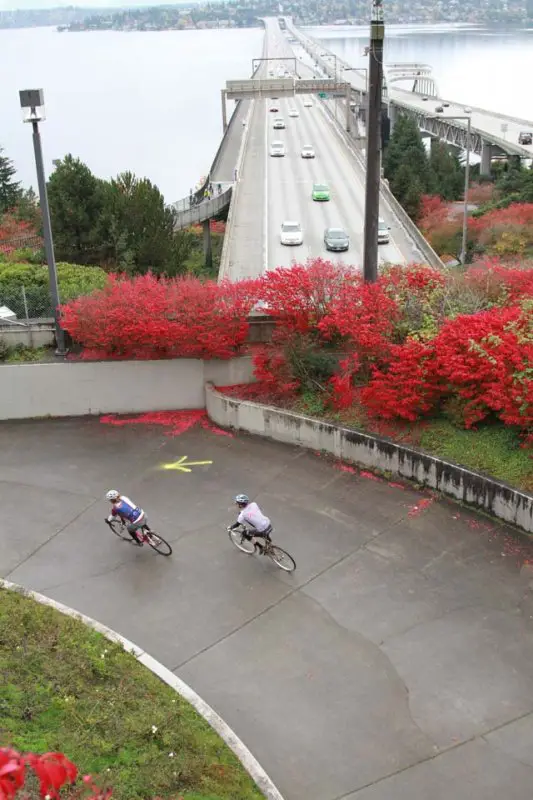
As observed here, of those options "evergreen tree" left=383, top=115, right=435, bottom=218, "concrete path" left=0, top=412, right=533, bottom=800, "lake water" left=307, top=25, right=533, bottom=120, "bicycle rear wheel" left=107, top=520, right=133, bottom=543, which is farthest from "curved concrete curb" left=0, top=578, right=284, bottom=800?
"lake water" left=307, top=25, right=533, bottom=120

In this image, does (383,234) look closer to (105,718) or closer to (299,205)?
(299,205)

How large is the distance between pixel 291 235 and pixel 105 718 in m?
28.9

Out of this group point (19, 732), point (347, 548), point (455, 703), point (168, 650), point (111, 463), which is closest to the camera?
point (19, 732)

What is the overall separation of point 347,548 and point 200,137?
96.9 metres

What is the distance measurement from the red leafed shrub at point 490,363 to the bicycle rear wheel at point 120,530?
733 centimetres

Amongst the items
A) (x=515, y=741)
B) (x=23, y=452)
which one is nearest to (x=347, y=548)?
(x=515, y=741)

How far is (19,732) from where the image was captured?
9.27 meters

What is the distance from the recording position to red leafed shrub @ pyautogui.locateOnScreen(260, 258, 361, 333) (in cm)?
1934

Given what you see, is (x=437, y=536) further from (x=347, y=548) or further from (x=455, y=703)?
(x=455, y=703)

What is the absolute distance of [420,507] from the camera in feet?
50.9

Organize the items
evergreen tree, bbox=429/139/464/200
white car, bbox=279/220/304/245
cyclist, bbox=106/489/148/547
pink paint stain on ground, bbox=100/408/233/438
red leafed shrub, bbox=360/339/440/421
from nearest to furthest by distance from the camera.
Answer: cyclist, bbox=106/489/148/547 < red leafed shrub, bbox=360/339/440/421 < pink paint stain on ground, bbox=100/408/233/438 < white car, bbox=279/220/304/245 < evergreen tree, bbox=429/139/464/200

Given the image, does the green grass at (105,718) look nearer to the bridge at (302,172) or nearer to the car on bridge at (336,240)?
the bridge at (302,172)

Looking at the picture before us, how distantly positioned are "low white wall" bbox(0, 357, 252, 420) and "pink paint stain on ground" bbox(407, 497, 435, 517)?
6.47 meters

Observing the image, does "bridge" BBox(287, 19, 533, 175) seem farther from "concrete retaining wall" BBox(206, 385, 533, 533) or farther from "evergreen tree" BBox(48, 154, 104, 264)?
"concrete retaining wall" BBox(206, 385, 533, 533)
